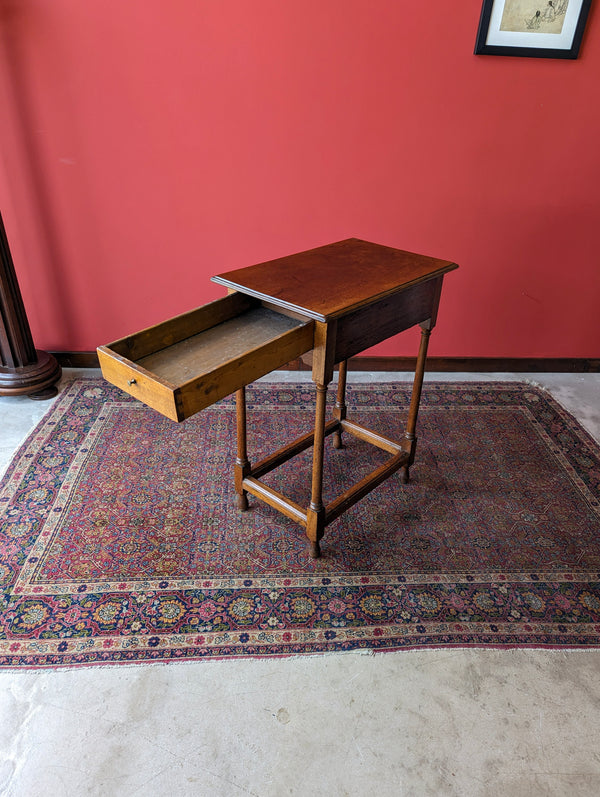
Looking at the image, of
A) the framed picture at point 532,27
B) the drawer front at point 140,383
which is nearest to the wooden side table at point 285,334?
the drawer front at point 140,383

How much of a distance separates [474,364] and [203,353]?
2.23 m

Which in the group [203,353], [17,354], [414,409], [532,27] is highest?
[532,27]

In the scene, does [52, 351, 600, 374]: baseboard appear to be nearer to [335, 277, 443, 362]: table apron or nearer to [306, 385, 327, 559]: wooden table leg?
[335, 277, 443, 362]: table apron

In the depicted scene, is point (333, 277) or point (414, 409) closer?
point (333, 277)

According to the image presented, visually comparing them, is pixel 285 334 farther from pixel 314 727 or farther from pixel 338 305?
pixel 314 727

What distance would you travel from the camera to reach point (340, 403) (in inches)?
110

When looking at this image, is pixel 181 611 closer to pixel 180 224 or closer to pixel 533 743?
pixel 533 743

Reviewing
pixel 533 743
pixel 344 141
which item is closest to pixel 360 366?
pixel 344 141

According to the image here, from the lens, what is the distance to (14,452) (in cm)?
278

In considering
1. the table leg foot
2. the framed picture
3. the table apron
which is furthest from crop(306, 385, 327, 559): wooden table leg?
the framed picture

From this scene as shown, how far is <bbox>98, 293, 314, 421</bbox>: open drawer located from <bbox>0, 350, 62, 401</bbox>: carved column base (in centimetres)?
164

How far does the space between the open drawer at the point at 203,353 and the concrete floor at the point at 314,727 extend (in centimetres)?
88

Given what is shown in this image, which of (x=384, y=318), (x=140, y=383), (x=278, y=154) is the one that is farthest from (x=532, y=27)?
(x=140, y=383)

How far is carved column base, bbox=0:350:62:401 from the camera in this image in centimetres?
312
